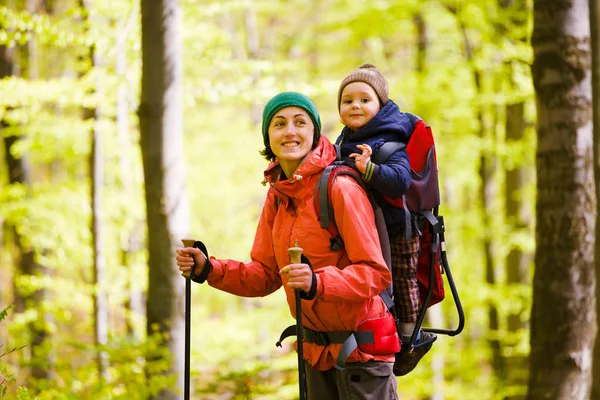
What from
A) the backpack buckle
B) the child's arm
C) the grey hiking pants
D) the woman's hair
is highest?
the woman's hair

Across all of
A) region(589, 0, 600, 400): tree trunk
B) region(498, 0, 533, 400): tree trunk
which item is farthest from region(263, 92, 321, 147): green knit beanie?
region(498, 0, 533, 400): tree trunk

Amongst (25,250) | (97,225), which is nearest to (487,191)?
(97,225)

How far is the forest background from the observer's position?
14.3ft

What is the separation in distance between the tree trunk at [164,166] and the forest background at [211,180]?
0.01 m

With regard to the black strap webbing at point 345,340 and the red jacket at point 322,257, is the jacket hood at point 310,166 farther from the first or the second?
the black strap webbing at point 345,340

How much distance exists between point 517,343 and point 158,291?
24.2ft

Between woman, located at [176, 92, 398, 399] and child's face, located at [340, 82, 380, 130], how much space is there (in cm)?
16

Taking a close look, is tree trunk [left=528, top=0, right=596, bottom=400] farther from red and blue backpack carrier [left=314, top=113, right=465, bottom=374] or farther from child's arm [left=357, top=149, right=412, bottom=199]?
child's arm [left=357, top=149, right=412, bottom=199]

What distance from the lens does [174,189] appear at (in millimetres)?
5355

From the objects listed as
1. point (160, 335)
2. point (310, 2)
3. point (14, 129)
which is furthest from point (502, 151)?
point (310, 2)

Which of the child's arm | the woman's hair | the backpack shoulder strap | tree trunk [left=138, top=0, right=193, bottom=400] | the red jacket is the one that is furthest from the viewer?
tree trunk [left=138, top=0, right=193, bottom=400]

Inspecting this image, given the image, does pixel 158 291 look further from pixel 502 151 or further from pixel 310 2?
pixel 310 2

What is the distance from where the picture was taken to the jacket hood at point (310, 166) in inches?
109

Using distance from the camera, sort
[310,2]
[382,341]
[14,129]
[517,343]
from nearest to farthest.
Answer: [382,341] → [14,129] → [517,343] → [310,2]
